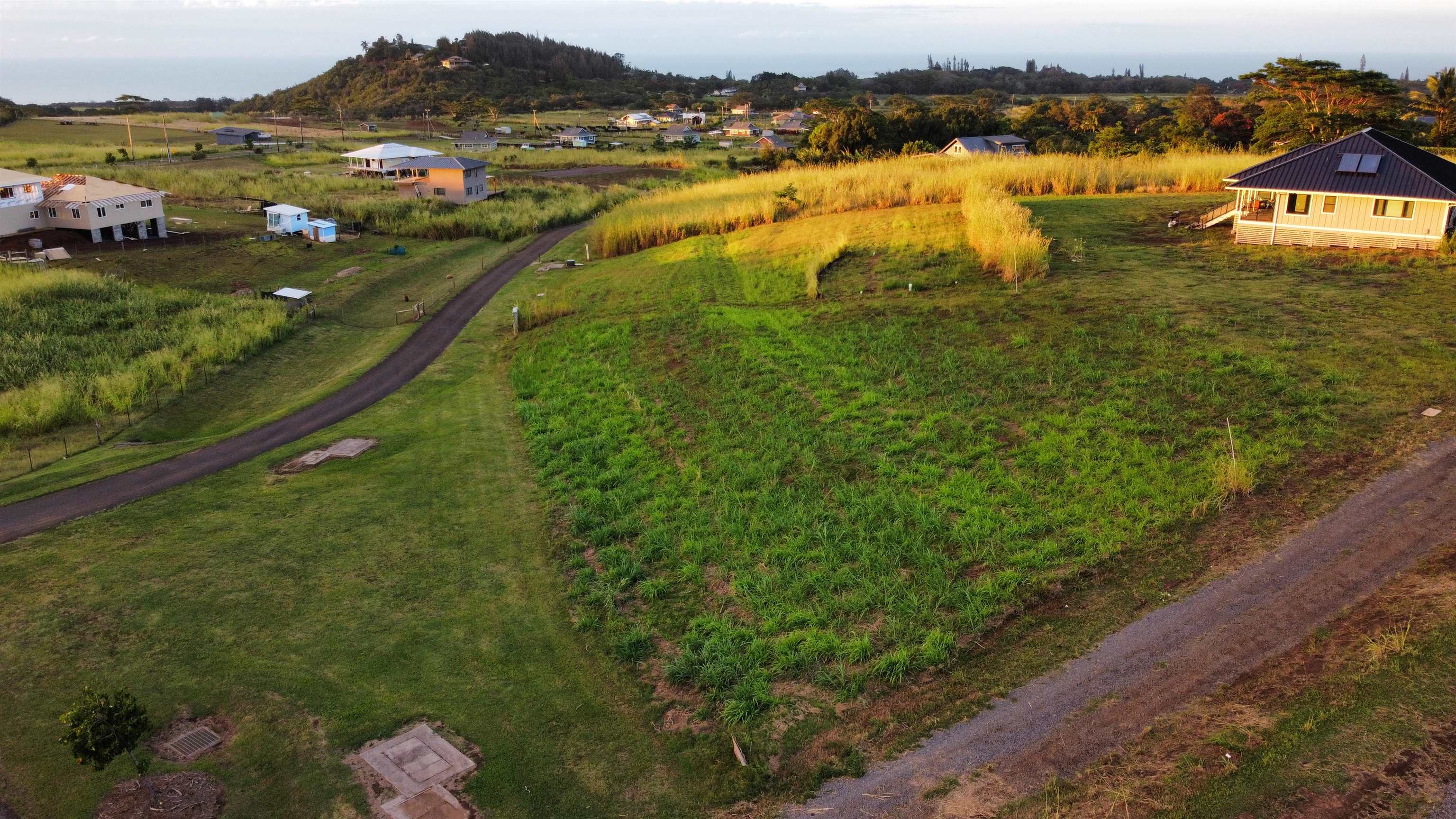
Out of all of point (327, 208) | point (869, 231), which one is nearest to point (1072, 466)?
point (869, 231)

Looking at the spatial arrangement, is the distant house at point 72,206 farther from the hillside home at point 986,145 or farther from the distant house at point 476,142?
the distant house at point 476,142

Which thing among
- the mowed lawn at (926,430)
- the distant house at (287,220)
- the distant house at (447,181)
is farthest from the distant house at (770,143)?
the mowed lawn at (926,430)

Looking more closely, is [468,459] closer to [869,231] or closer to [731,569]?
[731,569]

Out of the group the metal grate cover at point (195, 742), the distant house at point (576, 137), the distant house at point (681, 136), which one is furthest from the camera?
the distant house at point (681, 136)

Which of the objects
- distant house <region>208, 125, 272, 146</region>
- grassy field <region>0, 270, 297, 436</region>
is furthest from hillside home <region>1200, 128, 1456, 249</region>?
distant house <region>208, 125, 272, 146</region>

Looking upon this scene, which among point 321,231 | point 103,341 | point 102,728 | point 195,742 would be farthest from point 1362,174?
point 321,231
